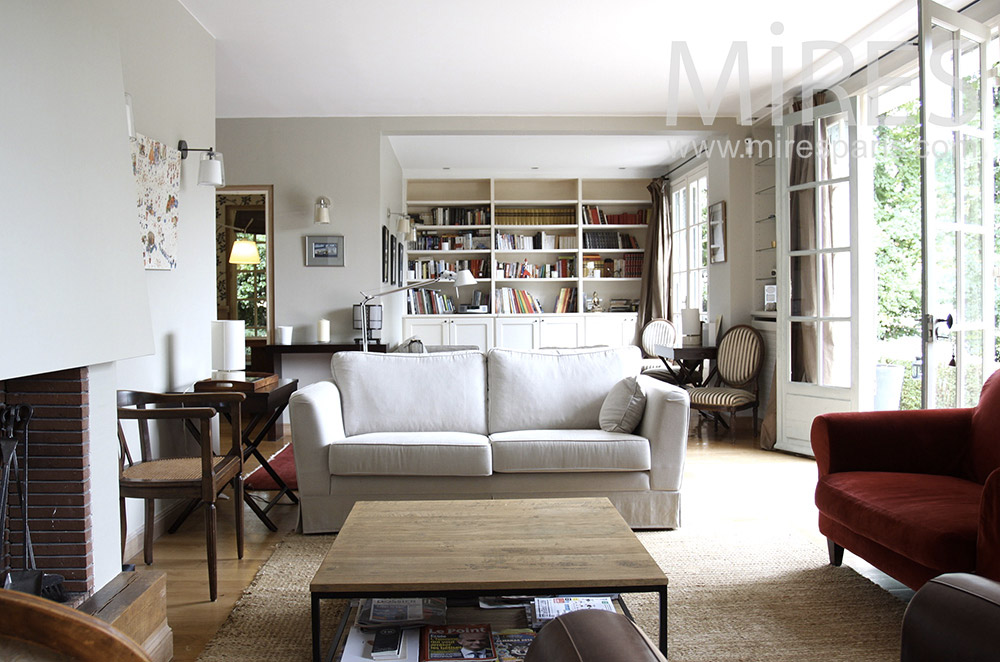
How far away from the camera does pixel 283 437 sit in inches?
221

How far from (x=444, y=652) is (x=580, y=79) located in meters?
4.32

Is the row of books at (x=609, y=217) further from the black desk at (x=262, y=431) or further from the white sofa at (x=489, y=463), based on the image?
the black desk at (x=262, y=431)

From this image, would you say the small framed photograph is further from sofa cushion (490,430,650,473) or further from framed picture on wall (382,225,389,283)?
sofa cushion (490,430,650,473)

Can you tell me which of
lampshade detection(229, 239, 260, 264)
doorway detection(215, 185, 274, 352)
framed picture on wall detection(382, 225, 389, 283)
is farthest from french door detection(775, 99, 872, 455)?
doorway detection(215, 185, 274, 352)

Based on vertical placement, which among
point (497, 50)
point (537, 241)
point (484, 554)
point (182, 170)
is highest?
point (497, 50)

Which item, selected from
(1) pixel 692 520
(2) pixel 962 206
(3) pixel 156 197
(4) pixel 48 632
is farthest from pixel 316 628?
(2) pixel 962 206

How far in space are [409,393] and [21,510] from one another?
1.89m

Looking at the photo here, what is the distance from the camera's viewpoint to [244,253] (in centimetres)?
666

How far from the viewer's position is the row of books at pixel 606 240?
8.42 m

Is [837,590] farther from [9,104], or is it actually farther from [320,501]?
[9,104]

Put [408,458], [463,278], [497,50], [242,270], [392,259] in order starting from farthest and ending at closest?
[242,270] → [392,259] → [463,278] → [497,50] → [408,458]

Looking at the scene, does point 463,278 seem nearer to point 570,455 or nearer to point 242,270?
point 570,455

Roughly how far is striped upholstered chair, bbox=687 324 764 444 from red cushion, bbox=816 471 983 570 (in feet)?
8.72

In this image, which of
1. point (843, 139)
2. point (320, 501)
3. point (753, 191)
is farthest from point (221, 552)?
point (753, 191)
